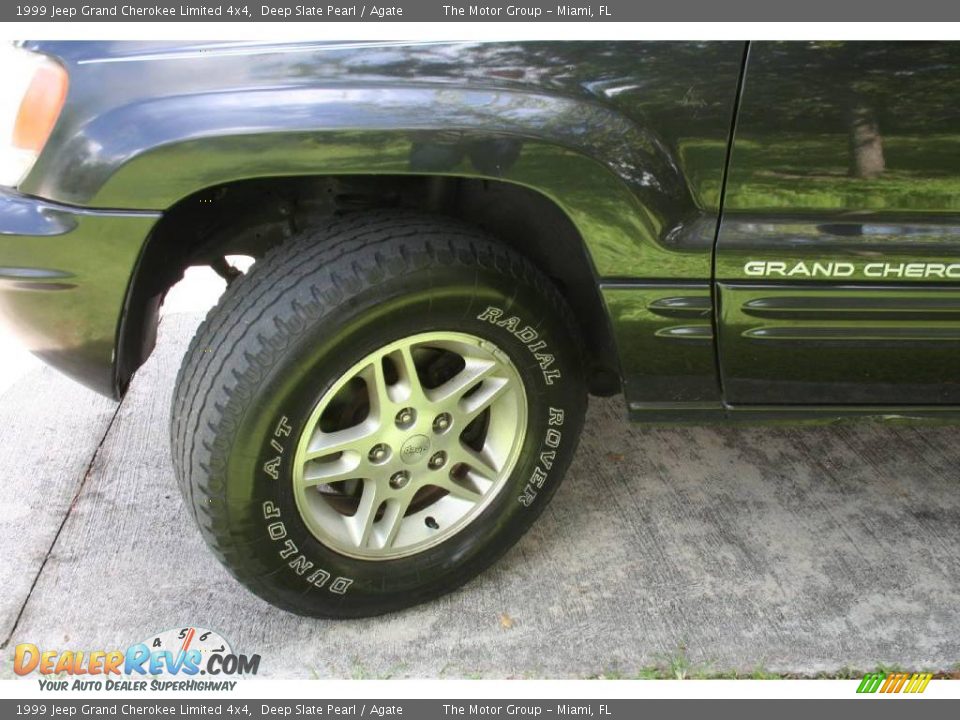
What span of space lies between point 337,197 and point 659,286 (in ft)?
2.74

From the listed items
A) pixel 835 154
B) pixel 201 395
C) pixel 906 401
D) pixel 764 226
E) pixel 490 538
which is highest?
pixel 835 154

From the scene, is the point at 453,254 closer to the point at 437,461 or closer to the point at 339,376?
the point at 339,376

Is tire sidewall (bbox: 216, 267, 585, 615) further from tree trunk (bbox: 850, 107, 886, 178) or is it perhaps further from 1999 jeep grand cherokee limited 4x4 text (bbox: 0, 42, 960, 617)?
tree trunk (bbox: 850, 107, 886, 178)

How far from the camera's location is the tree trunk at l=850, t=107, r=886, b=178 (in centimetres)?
184

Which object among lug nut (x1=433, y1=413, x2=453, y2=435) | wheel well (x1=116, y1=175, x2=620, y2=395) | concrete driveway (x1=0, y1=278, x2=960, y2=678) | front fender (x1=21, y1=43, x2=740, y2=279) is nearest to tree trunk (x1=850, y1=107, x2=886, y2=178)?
front fender (x1=21, y1=43, x2=740, y2=279)

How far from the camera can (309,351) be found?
6.43ft

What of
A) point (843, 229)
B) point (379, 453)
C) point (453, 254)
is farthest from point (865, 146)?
point (379, 453)

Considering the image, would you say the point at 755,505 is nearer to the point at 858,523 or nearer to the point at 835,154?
the point at 858,523

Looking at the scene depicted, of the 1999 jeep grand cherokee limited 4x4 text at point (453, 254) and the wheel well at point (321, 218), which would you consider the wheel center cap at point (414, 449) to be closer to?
the 1999 jeep grand cherokee limited 4x4 text at point (453, 254)

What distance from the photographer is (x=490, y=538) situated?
95.1 inches

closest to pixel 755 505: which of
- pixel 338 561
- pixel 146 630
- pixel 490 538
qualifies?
pixel 490 538

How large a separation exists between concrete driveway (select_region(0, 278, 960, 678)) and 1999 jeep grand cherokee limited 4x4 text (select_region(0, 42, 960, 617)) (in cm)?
19

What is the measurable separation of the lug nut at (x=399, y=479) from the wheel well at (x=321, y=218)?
0.62m

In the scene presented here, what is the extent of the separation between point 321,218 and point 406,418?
1.89ft
